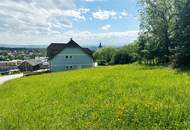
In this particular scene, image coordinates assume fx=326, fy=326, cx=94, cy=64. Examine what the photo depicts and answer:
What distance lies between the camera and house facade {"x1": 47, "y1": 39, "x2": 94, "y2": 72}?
234 ft

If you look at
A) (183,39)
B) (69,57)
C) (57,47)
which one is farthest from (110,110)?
(57,47)

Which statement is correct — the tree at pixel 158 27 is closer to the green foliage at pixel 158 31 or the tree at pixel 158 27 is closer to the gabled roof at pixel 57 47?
the green foliage at pixel 158 31

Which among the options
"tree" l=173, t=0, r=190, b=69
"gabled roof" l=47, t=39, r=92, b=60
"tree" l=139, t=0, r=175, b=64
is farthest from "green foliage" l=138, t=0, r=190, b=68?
"gabled roof" l=47, t=39, r=92, b=60

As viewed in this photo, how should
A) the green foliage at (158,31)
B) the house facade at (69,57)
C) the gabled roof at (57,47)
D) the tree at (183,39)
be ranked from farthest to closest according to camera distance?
1. the house facade at (69,57)
2. the gabled roof at (57,47)
3. the green foliage at (158,31)
4. the tree at (183,39)

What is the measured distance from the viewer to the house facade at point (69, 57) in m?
71.4

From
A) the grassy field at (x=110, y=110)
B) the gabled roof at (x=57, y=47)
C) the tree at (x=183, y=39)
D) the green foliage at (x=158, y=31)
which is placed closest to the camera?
the grassy field at (x=110, y=110)

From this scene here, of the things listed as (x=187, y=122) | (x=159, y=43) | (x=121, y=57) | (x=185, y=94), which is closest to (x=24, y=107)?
(x=185, y=94)

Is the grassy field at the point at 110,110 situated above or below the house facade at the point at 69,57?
below

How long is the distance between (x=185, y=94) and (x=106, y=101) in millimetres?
3887

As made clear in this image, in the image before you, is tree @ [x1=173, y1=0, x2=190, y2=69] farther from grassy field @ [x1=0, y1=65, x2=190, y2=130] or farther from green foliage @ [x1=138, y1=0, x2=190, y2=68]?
grassy field @ [x1=0, y1=65, x2=190, y2=130]

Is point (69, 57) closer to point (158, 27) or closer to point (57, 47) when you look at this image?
point (57, 47)

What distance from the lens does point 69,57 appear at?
72.0 meters

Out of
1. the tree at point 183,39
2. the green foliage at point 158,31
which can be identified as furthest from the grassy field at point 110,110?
the green foliage at point 158,31

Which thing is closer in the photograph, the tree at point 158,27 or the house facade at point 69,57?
the tree at point 158,27
